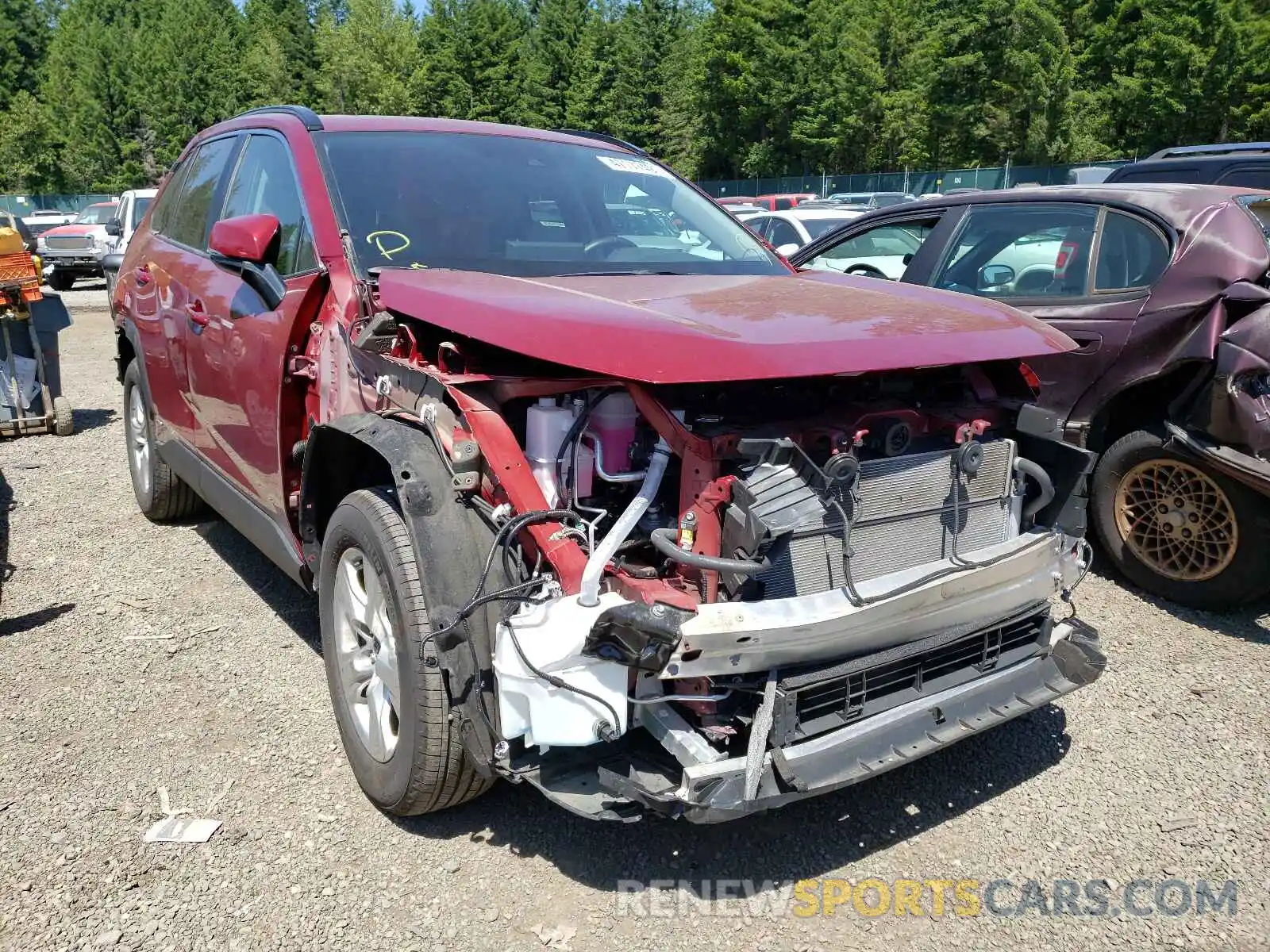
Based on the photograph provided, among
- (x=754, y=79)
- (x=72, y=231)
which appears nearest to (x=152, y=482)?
(x=72, y=231)

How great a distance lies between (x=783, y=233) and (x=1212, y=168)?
6.76 m

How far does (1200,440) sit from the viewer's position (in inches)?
165

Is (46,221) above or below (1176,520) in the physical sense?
above

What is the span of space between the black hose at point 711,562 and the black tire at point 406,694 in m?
0.53

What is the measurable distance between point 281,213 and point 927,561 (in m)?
2.65

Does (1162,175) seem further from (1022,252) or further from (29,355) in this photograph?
(29,355)

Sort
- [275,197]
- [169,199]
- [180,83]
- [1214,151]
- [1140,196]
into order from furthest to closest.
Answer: [180,83]
[1214,151]
[169,199]
[1140,196]
[275,197]

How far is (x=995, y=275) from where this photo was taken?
528 cm

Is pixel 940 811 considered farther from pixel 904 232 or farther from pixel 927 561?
pixel 904 232

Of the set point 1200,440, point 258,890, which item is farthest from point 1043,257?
point 258,890

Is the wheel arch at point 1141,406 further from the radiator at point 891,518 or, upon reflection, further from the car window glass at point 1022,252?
the radiator at point 891,518

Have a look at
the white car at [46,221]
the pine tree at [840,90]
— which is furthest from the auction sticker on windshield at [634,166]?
the pine tree at [840,90]

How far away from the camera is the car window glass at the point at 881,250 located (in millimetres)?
5992

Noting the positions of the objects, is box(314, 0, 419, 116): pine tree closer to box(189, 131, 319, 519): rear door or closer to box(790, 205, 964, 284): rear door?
box(790, 205, 964, 284): rear door
